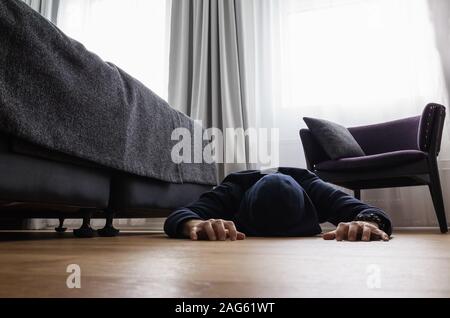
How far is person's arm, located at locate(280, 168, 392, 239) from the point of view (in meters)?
→ 0.93

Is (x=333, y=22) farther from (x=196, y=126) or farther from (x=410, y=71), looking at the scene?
(x=196, y=126)

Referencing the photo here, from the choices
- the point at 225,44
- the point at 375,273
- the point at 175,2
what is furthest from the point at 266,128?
the point at 375,273

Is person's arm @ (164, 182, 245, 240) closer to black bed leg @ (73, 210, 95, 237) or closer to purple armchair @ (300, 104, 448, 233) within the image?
black bed leg @ (73, 210, 95, 237)

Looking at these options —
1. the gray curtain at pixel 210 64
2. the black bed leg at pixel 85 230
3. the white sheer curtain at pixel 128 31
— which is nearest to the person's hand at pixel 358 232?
the black bed leg at pixel 85 230

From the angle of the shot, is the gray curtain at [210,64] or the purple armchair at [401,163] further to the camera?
the gray curtain at [210,64]

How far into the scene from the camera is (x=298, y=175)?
1360mm

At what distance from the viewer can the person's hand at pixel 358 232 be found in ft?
2.95

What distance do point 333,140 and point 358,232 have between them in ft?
3.53

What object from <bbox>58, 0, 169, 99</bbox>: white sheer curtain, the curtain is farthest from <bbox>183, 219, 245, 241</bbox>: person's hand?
<bbox>58, 0, 169, 99</bbox>: white sheer curtain

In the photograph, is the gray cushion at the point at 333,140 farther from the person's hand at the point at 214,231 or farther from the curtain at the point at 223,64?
the person's hand at the point at 214,231

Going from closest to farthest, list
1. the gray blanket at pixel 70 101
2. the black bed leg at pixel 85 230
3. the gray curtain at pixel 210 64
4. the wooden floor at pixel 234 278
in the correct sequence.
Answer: the wooden floor at pixel 234 278
the gray blanket at pixel 70 101
the black bed leg at pixel 85 230
the gray curtain at pixel 210 64

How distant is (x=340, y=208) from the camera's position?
3.59 ft

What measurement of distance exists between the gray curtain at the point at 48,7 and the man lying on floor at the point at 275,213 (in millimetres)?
2848

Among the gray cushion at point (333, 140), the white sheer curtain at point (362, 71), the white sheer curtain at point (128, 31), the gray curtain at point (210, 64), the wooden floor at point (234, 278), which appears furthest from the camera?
the white sheer curtain at point (128, 31)
